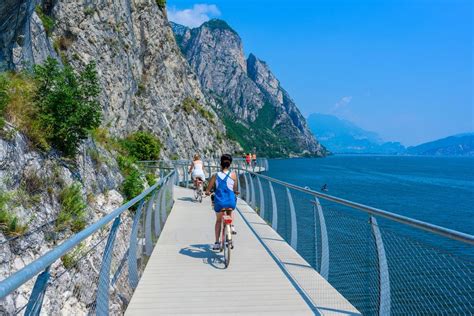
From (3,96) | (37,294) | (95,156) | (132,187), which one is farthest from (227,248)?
(132,187)

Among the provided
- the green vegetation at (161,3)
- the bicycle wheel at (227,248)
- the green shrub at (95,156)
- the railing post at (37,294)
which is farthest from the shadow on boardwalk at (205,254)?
the green vegetation at (161,3)

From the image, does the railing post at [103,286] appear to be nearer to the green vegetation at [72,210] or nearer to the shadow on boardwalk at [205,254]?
the shadow on boardwalk at [205,254]

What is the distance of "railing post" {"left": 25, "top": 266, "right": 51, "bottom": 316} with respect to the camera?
205 cm

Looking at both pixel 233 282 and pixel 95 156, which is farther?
pixel 95 156

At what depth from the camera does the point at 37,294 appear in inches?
82.4

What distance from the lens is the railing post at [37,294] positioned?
2.05 meters

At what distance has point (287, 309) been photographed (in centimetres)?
471

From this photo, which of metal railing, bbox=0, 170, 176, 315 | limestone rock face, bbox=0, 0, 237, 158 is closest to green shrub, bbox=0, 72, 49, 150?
limestone rock face, bbox=0, 0, 237, 158

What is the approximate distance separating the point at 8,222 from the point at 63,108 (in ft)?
13.3

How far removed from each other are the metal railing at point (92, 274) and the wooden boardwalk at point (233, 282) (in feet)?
0.87

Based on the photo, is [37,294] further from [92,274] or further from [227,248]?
[227,248]

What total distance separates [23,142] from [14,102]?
4.47 ft

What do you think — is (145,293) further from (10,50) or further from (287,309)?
(10,50)

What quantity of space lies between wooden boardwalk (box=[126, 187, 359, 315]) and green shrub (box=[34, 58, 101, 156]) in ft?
13.3
